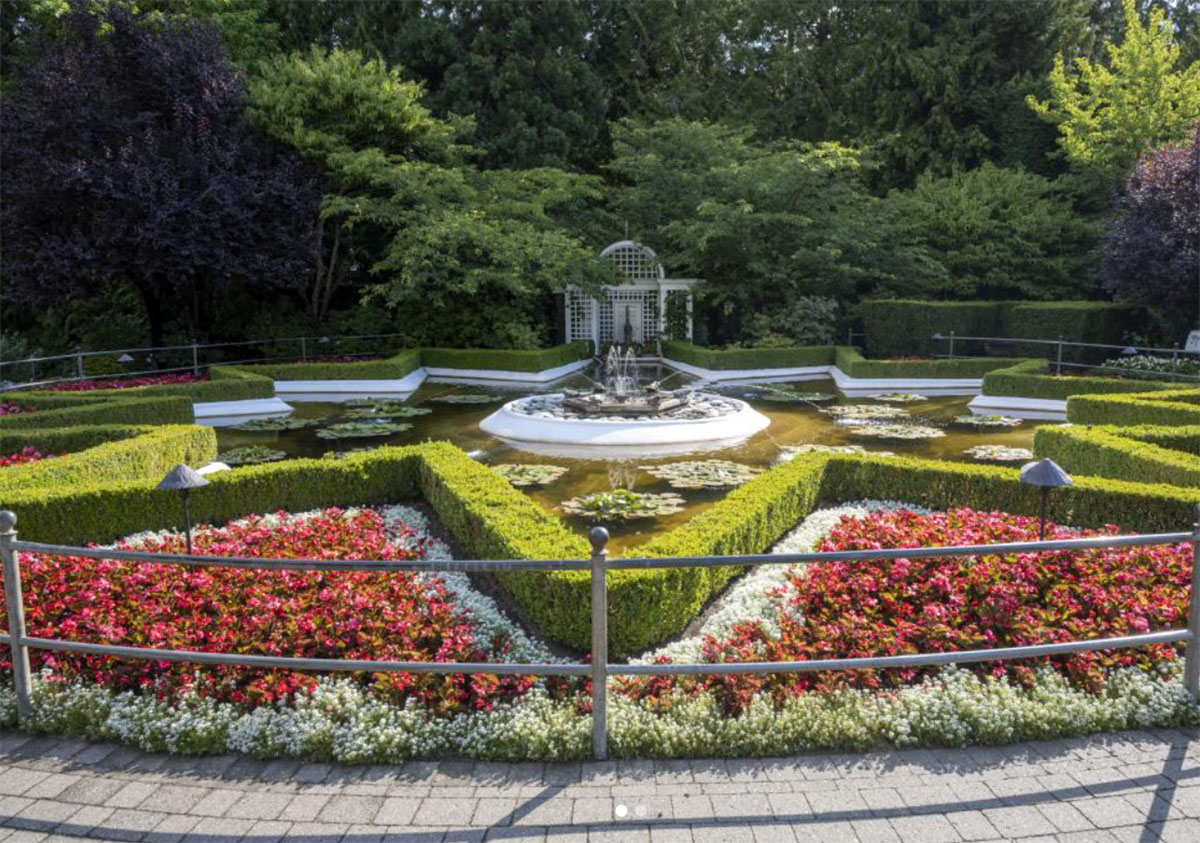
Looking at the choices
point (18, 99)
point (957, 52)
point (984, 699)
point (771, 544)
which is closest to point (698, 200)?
point (957, 52)

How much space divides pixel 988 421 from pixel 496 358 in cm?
1222

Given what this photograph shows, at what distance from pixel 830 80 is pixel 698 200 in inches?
416

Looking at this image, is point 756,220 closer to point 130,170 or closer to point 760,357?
point 760,357

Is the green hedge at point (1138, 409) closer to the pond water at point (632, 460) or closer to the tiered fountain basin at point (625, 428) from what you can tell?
the pond water at point (632, 460)

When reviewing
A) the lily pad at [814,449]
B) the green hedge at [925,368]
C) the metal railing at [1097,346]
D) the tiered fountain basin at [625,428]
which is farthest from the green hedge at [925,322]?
the lily pad at [814,449]

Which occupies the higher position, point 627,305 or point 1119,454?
point 627,305

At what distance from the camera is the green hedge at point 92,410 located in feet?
37.8

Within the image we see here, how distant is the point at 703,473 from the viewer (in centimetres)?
1050

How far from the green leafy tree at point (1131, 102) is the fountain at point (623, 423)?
56.0ft

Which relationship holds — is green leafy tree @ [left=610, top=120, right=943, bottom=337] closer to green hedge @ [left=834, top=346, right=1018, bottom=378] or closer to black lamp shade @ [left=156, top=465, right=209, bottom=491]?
green hedge @ [left=834, top=346, right=1018, bottom=378]

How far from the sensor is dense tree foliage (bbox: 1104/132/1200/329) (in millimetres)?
18312

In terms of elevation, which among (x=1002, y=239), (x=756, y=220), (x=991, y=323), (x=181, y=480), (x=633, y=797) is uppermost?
(x=756, y=220)

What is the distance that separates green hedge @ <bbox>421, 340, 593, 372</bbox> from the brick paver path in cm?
1800

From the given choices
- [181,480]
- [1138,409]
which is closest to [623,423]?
[1138,409]
